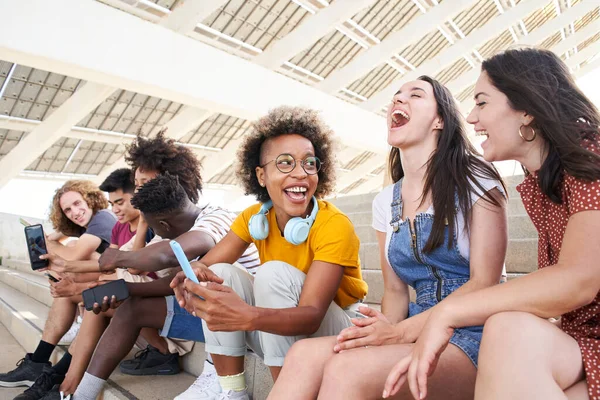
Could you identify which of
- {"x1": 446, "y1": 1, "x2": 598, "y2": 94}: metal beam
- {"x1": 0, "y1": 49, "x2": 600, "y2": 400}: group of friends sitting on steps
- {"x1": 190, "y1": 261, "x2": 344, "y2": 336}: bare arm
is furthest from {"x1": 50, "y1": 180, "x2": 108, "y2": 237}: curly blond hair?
{"x1": 446, "y1": 1, "x2": 598, "y2": 94}: metal beam

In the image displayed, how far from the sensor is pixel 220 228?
2.40 m

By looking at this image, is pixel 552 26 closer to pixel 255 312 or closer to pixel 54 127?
pixel 54 127

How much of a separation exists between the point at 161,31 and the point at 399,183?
653 centimetres

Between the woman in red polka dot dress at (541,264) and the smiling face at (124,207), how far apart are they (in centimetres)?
226

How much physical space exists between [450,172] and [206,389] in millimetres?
1168

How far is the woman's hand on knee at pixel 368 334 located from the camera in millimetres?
1252

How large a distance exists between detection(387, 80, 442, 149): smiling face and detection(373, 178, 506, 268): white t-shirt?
Result: 7.0 inches

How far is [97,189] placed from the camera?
3.63 metres

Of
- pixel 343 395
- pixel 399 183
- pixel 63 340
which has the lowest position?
pixel 343 395

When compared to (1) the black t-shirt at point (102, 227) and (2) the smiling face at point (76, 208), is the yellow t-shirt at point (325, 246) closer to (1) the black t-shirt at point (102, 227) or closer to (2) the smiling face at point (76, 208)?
(1) the black t-shirt at point (102, 227)

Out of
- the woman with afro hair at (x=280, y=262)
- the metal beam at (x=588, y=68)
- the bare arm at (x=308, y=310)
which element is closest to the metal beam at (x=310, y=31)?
the woman with afro hair at (x=280, y=262)

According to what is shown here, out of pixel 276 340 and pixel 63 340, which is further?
pixel 63 340

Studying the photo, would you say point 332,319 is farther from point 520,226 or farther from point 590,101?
point 520,226

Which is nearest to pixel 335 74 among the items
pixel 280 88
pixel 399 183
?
pixel 280 88
